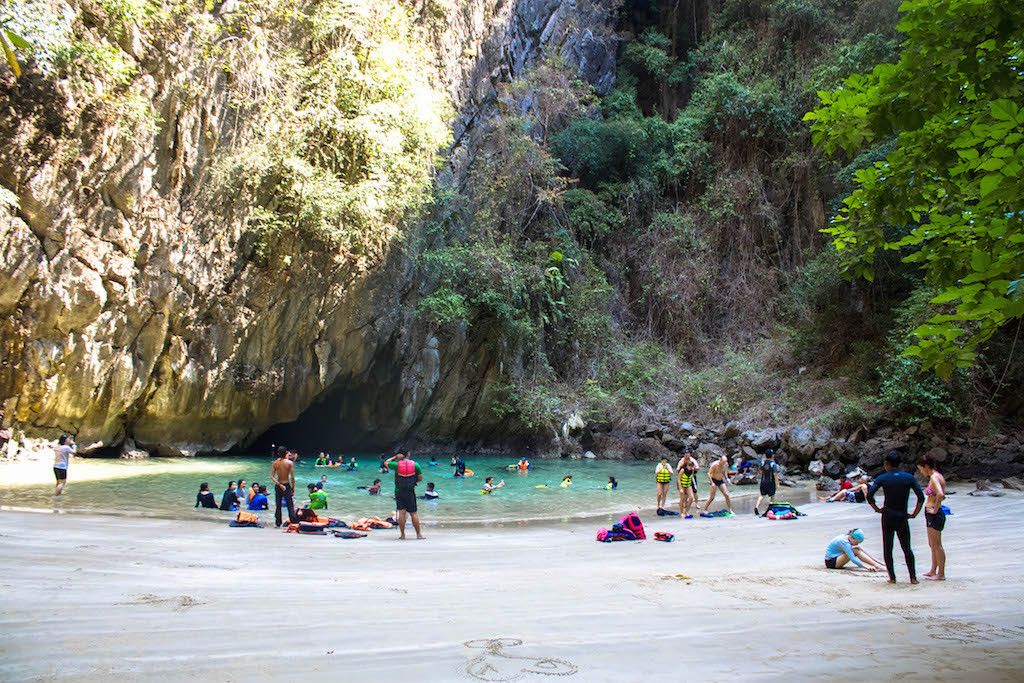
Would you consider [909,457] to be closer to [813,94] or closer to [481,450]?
[481,450]

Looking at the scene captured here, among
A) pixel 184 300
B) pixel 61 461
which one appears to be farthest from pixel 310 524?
pixel 184 300

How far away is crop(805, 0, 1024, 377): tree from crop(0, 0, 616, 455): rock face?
15.5 m

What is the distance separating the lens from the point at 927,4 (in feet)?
14.3

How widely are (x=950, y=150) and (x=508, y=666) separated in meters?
4.48

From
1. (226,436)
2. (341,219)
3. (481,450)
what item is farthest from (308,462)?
(341,219)

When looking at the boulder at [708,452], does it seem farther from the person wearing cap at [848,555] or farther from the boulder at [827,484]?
the person wearing cap at [848,555]

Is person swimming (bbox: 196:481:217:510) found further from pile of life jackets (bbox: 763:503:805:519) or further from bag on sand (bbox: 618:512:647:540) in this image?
pile of life jackets (bbox: 763:503:805:519)

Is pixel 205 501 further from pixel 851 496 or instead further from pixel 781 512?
pixel 851 496

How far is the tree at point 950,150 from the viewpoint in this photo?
3.78 meters

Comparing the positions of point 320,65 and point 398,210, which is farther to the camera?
point 398,210

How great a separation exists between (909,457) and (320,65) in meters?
20.2

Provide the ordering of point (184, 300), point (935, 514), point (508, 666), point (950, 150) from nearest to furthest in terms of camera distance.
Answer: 1. point (508, 666)
2. point (950, 150)
3. point (935, 514)
4. point (184, 300)

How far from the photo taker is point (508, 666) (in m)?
4.32

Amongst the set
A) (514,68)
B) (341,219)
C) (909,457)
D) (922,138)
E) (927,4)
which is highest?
(514,68)
